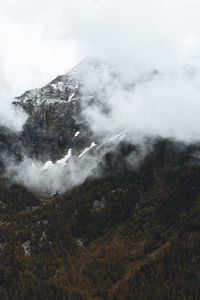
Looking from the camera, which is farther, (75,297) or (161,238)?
(161,238)

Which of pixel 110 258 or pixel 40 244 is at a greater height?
pixel 40 244

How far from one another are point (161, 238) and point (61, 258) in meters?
57.6

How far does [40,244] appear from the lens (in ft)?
629

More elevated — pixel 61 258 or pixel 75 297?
pixel 61 258

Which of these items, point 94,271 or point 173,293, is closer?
point 173,293

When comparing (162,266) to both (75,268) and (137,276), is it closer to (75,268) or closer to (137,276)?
(137,276)

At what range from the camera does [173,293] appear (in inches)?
5310

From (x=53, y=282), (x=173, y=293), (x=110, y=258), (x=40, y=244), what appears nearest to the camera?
(x=173, y=293)

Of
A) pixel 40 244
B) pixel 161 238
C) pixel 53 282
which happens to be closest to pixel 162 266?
pixel 161 238

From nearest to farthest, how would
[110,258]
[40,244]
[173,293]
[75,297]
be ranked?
[173,293] → [75,297] → [110,258] → [40,244]

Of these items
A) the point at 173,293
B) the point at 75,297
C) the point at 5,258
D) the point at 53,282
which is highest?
the point at 5,258

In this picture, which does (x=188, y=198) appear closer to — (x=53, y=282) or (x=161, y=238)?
(x=161, y=238)

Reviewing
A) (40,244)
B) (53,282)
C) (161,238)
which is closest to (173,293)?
(161,238)

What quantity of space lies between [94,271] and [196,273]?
52.5 metres
